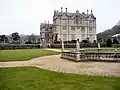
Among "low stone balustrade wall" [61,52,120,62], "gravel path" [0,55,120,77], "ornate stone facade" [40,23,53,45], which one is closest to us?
"gravel path" [0,55,120,77]

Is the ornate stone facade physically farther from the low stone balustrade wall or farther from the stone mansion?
the low stone balustrade wall

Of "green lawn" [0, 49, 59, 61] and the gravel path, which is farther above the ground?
"green lawn" [0, 49, 59, 61]

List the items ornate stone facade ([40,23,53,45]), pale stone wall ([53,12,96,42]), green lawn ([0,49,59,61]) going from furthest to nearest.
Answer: ornate stone facade ([40,23,53,45]) → pale stone wall ([53,12,96,42]) → green lawn ([0,49,59,61])

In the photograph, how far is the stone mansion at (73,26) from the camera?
84.4 metres

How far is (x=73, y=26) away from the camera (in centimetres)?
8675

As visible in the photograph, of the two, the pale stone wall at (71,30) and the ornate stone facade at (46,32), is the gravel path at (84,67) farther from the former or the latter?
the ornate stone facade at (46,32)

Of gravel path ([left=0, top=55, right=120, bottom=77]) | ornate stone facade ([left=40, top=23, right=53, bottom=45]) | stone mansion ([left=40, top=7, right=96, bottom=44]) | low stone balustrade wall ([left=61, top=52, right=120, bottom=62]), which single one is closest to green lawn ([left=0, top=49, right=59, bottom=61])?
gravel path ([left=0, top=55, right=120, bottom=77])

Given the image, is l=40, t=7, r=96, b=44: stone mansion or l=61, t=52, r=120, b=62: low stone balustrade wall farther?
l=40, t=7, r=96, b=44: stone mansion

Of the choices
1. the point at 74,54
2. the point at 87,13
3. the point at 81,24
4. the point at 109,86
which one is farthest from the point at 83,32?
the point at 109,86

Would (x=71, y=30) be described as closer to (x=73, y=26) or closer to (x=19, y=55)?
(x=73, y=26)

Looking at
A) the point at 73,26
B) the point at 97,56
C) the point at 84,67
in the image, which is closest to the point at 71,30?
the point at 73,26

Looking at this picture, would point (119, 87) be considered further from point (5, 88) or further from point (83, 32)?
point (83, 32)

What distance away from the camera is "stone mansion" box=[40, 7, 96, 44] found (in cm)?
8438

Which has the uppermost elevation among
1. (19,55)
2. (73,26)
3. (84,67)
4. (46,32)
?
(73,26)
